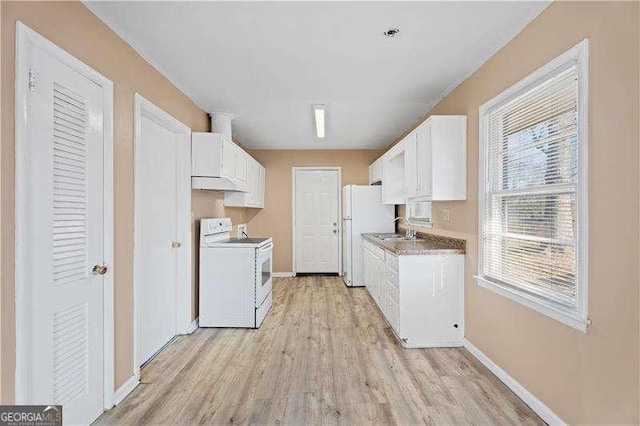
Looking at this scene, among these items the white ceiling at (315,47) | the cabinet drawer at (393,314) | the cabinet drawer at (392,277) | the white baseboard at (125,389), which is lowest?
the white baseboard at (125,389)

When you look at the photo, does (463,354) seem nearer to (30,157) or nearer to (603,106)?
(603,106)

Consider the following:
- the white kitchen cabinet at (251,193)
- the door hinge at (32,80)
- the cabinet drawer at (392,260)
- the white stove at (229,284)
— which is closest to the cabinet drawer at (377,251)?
the cabinet drawer at (392,260)

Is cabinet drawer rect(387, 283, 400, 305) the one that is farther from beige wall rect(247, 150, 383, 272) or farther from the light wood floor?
beige wall rect(247, 150, 383, 272)

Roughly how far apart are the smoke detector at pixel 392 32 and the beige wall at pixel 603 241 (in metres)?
0.86

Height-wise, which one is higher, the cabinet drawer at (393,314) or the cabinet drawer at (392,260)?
the cabinet drawer at (392,260)

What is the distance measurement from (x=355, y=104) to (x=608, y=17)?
2.42 meters

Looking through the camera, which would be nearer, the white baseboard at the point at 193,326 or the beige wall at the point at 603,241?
the beige wall at the point at 603,241

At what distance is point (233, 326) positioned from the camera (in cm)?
358

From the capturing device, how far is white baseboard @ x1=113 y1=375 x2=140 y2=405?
2146 mm

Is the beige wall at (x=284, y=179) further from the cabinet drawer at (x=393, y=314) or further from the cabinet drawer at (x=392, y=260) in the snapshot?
the cabinet drawer at (x=393, y=314)

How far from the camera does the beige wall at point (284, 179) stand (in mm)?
6289

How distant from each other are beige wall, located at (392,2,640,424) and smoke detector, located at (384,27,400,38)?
2.81 feet

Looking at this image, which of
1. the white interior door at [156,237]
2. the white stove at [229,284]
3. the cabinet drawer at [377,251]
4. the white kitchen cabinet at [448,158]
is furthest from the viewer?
the cabinet drawer at [377,251]

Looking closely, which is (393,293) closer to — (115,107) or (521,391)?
(521,391)
